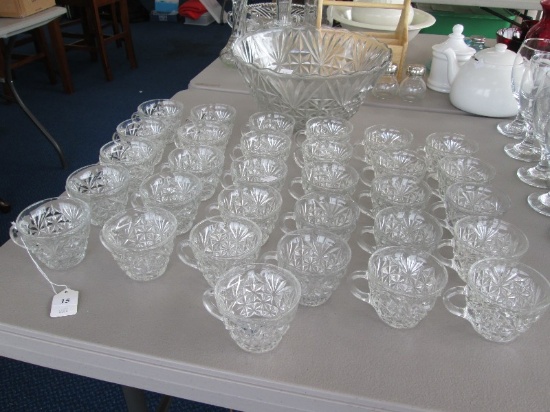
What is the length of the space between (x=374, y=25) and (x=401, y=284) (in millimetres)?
861

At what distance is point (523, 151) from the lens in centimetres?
85

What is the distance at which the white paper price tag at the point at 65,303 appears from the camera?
518 mm

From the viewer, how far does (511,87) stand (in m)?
0.93

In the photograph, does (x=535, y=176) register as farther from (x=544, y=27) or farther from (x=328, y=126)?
(x=544, y=27)

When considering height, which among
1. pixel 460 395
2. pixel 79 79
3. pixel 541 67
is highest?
pixel 541 67

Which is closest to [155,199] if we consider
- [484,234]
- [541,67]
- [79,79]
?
[484,234]

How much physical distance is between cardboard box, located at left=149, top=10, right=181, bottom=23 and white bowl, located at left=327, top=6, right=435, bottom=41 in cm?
275

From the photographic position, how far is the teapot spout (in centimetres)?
104

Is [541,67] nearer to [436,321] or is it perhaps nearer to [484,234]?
[484,234]

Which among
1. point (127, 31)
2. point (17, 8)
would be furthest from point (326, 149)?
point (127, 31)

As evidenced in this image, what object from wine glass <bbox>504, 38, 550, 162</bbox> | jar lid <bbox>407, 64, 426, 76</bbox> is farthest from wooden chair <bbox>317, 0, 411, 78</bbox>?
wine glass <bbox>504, 38, 550, 162</bbox>

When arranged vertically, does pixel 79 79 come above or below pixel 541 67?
below

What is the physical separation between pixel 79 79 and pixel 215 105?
2.05m

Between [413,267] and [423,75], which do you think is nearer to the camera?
[413,267]
